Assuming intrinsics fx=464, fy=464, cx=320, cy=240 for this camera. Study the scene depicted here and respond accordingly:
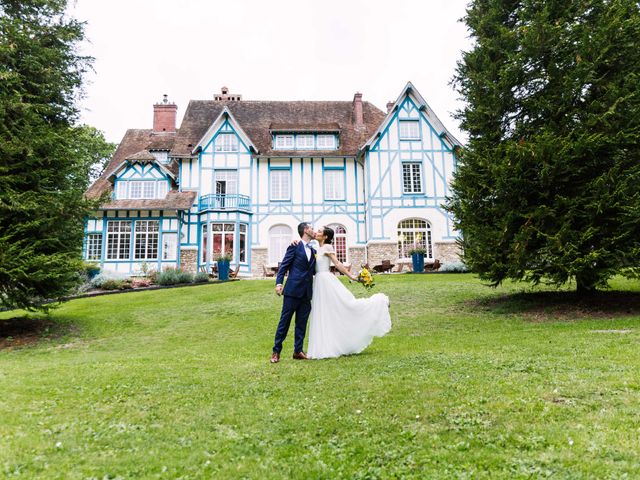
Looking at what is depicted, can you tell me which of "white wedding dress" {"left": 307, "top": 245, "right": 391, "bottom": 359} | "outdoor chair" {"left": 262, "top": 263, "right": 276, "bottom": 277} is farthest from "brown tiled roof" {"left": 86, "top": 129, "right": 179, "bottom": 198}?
"white wedding dress" {"left": 307, "top": 245, "right": 391, "bottom": 359}

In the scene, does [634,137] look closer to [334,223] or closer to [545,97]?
[545,97]

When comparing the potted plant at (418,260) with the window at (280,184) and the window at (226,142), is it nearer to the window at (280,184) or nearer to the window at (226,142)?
the window at (280,184)

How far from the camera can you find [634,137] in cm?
975

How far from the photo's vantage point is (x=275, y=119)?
2872cm

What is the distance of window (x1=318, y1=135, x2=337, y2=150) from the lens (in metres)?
26.9

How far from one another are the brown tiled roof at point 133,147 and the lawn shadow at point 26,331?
1568cm

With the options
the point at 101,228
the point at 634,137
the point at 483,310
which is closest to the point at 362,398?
the point at 483,310

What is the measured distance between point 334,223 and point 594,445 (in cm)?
2329

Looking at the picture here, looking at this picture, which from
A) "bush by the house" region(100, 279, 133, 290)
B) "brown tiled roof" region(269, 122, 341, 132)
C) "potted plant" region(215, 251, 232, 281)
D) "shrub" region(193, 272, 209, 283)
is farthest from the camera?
"brown tiled roof" region(269, 122, 341, 132)

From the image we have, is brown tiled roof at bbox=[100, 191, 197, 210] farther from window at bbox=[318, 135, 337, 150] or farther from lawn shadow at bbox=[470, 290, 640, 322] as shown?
lawn shadow at bbox=[470, 290, 640, 322]

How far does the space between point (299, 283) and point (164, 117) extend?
26.1 metres

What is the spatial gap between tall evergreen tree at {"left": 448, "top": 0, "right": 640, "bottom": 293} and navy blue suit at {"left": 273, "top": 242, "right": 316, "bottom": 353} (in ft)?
17.9

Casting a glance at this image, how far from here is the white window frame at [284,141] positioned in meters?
26.8

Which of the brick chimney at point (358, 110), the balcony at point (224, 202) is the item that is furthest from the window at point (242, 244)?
the brick chimney at point (358, 110)
